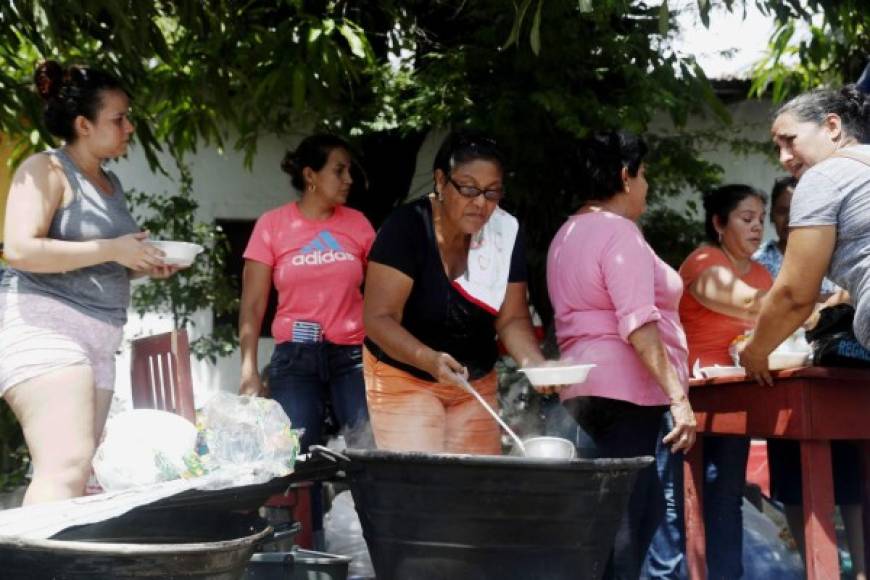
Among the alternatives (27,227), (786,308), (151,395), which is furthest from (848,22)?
(27,227)

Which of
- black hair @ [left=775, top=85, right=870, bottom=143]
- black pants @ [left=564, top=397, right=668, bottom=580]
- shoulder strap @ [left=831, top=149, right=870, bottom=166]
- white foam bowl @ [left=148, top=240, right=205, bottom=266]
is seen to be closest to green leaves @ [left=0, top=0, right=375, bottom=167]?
white foam bowl @ [left=148, top=240, right=205, bottom=266]

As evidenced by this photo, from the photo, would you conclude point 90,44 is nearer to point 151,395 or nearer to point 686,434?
point 151,395

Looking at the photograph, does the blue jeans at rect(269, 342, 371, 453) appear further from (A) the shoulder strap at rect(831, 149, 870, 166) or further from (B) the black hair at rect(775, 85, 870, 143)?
(A) the shoulder strap at rect(831, 149, 870, 166)

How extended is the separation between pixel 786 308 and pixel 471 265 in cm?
103

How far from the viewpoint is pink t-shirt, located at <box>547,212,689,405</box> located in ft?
13.6

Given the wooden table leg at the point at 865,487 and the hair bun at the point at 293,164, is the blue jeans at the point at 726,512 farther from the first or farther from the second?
the hair bun at the point at 293,164

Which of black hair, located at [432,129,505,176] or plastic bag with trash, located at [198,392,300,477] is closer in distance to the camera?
plastic bag with trash, located at [198,392,300,477]

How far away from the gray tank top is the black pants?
1.58 meters

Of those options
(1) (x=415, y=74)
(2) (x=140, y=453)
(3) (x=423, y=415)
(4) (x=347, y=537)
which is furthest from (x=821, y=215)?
(1) (x=415, y=74)

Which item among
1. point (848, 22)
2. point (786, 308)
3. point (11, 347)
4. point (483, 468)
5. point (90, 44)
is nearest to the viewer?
point (483, 468)

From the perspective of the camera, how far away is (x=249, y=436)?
326cm

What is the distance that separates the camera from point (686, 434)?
415 cm

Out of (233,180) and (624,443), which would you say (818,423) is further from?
(233,180)

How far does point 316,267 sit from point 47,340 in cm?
153
